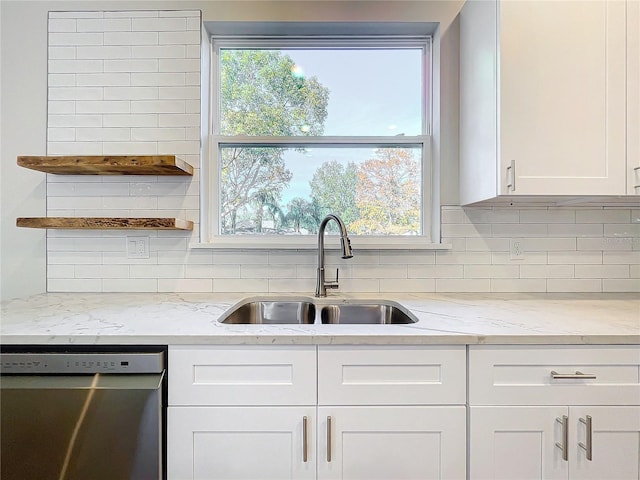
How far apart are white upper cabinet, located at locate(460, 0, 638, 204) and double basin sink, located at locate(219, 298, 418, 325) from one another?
2.47 ft

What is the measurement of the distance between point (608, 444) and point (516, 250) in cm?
93

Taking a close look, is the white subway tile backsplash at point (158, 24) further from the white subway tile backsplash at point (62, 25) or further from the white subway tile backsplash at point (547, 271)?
the white subway tile backsplash at point (547, 271)

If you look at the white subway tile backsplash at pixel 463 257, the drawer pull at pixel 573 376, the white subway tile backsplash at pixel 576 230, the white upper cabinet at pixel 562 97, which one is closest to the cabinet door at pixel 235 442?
the drawer pull at pixel 573 376

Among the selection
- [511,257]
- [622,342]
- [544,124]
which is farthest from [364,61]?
[622,342]

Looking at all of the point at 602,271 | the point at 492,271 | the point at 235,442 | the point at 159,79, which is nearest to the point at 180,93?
the point at 159,79

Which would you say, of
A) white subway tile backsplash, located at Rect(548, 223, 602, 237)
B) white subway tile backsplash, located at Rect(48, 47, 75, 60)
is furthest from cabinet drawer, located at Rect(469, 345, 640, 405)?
white subway tile backsplash, located at Rect(48, 47, 75, 60)

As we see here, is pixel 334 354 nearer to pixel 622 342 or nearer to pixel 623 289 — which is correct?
pixel 622 342

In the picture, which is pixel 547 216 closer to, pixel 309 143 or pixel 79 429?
pixel 309 143

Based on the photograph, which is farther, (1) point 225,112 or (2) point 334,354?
(1) point 225,112

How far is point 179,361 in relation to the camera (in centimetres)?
110

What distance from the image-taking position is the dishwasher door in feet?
3.43

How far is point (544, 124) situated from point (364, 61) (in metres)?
1.00

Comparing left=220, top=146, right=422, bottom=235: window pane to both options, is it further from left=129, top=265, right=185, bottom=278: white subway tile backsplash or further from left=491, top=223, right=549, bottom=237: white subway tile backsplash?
left=491, top=223, right=549, bottom=237: white subway tile backsplash

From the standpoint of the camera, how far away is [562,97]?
1.37 metres
